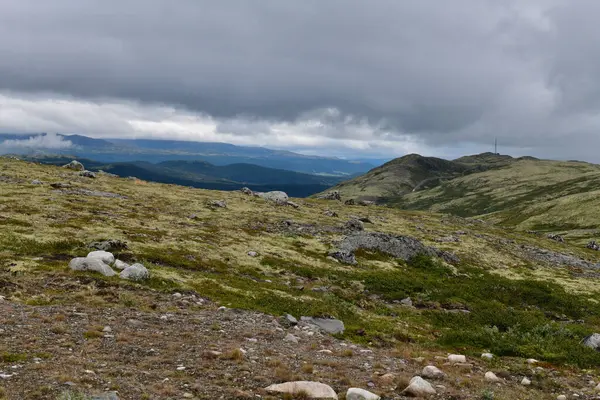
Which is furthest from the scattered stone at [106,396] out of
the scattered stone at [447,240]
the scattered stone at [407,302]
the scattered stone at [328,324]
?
the scattered stone at [447,240]

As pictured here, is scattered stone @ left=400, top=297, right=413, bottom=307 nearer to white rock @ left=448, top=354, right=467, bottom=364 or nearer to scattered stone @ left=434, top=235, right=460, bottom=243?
white rock @ left=448, top=354, right=467, bottom=364

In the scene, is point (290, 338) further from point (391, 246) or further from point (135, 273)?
point (391, 246)

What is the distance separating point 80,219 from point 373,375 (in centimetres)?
4389

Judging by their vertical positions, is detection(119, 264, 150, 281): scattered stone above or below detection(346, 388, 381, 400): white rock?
below

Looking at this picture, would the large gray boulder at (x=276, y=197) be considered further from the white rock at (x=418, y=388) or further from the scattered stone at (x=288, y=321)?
the white rock at (x=418, y=388)

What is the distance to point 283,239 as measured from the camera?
56000mm

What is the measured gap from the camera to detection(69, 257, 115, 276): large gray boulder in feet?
91.2

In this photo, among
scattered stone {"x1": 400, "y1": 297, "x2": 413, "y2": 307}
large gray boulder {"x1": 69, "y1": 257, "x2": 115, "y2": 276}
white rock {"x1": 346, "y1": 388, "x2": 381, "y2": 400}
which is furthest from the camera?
scattered stone {"x1": 400, "y1": 297, "x2": 413, "y2": 307}

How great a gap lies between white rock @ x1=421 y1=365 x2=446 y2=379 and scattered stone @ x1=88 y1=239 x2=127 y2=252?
28454 millimetres

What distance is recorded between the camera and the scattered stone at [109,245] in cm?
3494

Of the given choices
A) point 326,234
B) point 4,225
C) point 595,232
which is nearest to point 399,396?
point 4,225

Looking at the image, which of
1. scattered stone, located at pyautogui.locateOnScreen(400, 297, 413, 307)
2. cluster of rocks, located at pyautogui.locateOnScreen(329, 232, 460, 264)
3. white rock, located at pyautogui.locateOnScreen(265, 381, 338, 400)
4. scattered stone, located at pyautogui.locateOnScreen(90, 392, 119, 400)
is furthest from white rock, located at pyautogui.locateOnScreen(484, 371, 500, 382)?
cluster of rocks, located at pyautogui.locateOnScreen(329, 232, 460, 264)

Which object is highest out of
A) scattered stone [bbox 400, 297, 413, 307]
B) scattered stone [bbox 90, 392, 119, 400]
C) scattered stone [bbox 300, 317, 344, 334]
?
scattered stone [bbox 90, 392, 119, 400]

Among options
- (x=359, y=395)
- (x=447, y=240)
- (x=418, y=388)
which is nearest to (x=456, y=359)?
(x=418, y=388)
